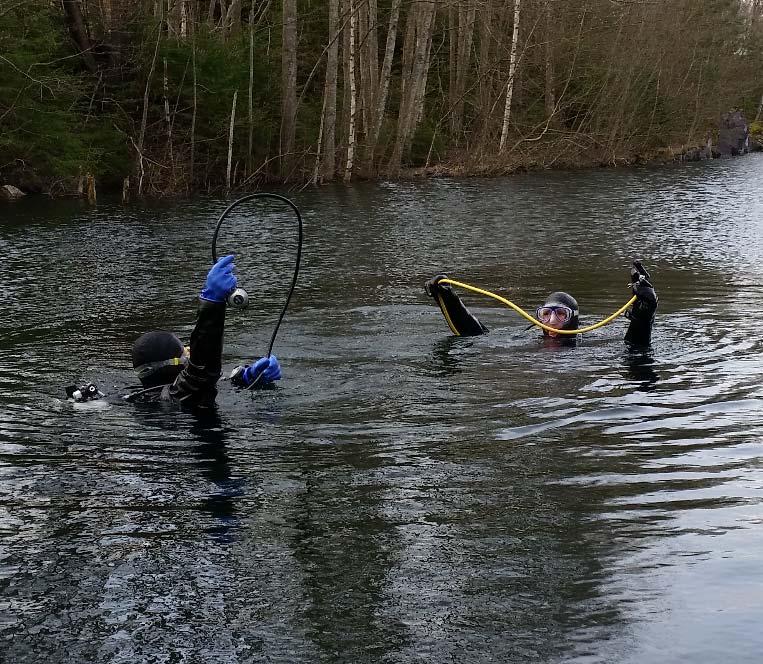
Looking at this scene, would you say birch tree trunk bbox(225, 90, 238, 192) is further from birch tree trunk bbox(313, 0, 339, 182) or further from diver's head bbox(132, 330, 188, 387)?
diver's head bbox(132, 330, 188, 387)

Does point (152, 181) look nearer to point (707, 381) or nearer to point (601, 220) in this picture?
point (601, 220)

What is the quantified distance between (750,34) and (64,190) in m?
45.5

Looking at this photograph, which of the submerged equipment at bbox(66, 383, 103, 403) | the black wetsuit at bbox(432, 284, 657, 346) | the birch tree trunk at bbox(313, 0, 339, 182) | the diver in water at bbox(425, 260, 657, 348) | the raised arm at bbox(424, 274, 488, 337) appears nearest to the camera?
the submerged equipment at bbox(66, 383, 103, 403)

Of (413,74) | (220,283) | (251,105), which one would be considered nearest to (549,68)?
(413,74)

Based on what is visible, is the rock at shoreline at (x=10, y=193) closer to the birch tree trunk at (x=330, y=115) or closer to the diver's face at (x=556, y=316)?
the birch tree trunk at (x=330, y=115)

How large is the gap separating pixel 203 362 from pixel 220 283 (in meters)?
0.84

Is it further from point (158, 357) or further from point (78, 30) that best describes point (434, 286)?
point (78, 30)

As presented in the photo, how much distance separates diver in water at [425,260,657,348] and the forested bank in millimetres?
18219

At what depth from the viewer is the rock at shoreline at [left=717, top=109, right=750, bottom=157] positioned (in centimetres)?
5594

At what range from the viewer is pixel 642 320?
38.2ft

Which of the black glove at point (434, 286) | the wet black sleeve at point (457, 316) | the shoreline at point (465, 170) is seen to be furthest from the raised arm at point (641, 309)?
the shoreline at point (465, 170)

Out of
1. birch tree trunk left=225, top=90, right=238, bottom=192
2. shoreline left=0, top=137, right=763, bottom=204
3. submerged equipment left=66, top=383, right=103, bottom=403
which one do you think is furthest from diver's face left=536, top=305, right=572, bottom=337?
birch tree trunk left=225, top=90, right=238, bottom=192

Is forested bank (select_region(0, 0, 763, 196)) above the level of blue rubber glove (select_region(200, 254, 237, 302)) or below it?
above

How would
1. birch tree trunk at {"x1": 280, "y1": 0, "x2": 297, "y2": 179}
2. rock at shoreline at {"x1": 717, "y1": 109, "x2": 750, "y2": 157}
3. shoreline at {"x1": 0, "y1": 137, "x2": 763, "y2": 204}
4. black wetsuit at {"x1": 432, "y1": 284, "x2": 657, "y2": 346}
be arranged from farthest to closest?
rock at shoreline at {"x1": 717, "y1": 109, "x2": 750, "y2": 157} → birch tree trunk at {"x1": 280, "y1": 0, "x2": 297, "y2": 179} → shoreline at {"x1": 0, "y1": 137, "x2": 763, "y2": 204} → black wetsuit at {"x1": 432, "y1": 284, "x2": 657, "y2": 346}
